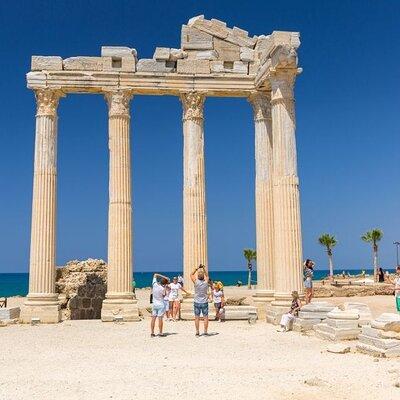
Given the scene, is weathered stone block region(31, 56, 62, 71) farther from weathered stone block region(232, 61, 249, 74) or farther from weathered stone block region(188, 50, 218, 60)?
weathered stone block region(232, 61, 249, 74)

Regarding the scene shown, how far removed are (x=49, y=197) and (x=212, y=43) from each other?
405 inches

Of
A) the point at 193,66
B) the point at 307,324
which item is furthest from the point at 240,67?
the point at 307,324

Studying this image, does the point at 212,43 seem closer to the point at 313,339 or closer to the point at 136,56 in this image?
the point at 136,56

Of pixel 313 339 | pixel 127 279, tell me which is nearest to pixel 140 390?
pixel 313 339

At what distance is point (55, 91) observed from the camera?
25.9m

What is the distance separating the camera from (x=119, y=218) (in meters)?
25.2

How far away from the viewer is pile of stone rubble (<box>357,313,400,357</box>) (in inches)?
539

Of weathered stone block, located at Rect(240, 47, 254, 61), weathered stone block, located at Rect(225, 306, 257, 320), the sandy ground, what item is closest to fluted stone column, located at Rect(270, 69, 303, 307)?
weathered stone block, located at Rect(225, 306, 257, 320)

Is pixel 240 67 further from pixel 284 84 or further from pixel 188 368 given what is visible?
pixel 188 368

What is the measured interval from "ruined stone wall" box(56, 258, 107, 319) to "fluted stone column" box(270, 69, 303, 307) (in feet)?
40.0

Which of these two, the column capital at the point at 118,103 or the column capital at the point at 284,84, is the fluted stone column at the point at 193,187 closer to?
the column capital at the point at 118,103

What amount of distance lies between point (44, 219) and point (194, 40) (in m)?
10.7

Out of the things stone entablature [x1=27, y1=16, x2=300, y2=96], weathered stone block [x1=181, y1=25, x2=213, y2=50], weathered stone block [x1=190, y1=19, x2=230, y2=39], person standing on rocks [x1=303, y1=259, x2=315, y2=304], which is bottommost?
person standing on rocks [x1=303, y1=259, x2=315, y2=304]

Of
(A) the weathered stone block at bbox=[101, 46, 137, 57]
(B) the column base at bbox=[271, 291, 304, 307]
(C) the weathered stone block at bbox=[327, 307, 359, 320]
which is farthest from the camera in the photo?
(A) the weathered stone block at bbox=[101, 46, 137, 57]
